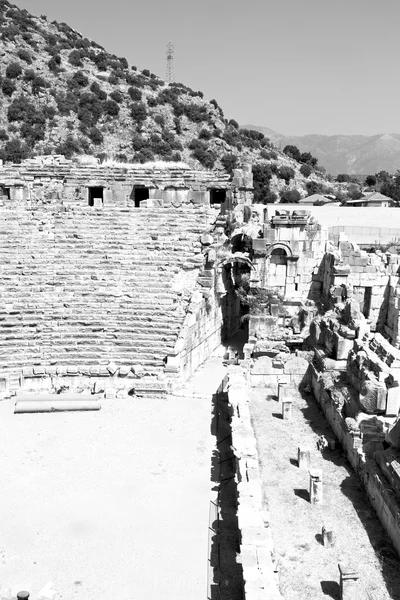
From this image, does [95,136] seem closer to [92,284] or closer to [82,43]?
[82,43]

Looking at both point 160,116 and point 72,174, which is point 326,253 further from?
point 160,116

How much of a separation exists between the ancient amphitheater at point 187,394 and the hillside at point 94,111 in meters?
21.2

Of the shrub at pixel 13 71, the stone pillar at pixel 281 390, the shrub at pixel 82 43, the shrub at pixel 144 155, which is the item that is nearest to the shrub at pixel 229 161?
the shrub at pixel 144 155

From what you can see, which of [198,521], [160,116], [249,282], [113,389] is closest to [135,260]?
[249,282]

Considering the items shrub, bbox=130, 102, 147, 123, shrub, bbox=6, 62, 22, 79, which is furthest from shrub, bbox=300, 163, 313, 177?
shrub, bbox=6, 62, 22, 79

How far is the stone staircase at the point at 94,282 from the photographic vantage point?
16953mm

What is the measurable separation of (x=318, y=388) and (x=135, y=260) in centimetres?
893

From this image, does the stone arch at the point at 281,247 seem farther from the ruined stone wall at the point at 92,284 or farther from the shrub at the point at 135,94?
the shrub at the point at 135,94

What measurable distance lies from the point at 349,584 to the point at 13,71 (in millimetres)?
48770

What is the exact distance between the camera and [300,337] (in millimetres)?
17672

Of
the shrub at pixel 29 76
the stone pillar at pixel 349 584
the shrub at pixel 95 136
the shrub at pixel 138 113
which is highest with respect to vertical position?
the shrub at pixel 29 76

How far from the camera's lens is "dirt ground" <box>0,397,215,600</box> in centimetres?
887

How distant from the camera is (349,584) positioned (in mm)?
6914

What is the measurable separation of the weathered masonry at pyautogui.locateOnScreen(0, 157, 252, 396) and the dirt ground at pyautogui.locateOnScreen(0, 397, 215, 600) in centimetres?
190
